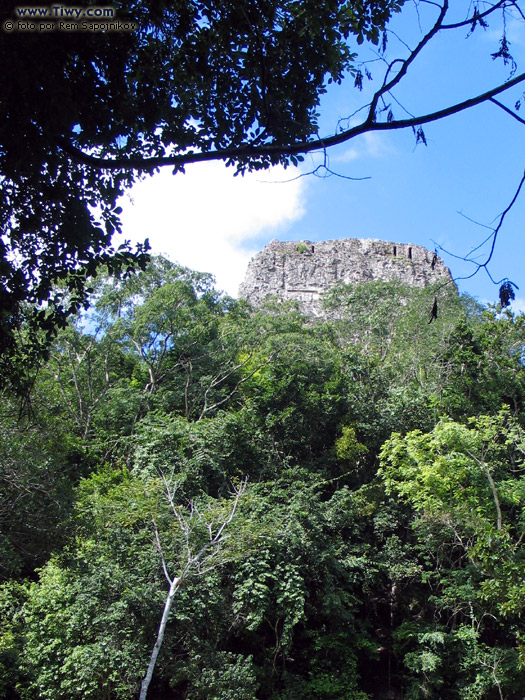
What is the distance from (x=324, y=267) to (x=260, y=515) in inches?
840

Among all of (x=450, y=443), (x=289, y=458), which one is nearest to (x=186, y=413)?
(x=289, y=458)

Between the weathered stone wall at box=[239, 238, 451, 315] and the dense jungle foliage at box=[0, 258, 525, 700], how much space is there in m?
14.5

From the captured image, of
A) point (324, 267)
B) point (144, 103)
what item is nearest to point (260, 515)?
point (144, 103)

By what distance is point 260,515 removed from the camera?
9.76 m

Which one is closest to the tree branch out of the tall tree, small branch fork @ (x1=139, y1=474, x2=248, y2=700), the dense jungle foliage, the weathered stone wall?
the tall tree

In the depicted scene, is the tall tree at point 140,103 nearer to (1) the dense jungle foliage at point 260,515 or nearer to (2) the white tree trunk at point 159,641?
(1) the dense jungle foliage at point 260,515

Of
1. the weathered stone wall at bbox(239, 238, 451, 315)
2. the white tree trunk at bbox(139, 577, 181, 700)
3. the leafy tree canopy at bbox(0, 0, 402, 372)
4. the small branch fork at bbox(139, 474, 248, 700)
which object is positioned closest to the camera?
the leafy tree canopy at bbox(0, 0, 402, 372)

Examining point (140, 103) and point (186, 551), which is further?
point (186, 551)

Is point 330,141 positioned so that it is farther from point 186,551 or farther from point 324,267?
point 324,267

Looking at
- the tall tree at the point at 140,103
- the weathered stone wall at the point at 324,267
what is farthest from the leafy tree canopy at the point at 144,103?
the weathered stone wall at the point at 324,267

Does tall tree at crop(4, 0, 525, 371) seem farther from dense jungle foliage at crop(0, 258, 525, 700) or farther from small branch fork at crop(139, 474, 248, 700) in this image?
small branch fork at crop(139, 474, 248, 700)

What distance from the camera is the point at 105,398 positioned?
13375mm

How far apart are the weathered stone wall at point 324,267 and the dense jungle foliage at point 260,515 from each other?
1451cm

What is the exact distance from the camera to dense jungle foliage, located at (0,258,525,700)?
7.98 metres
